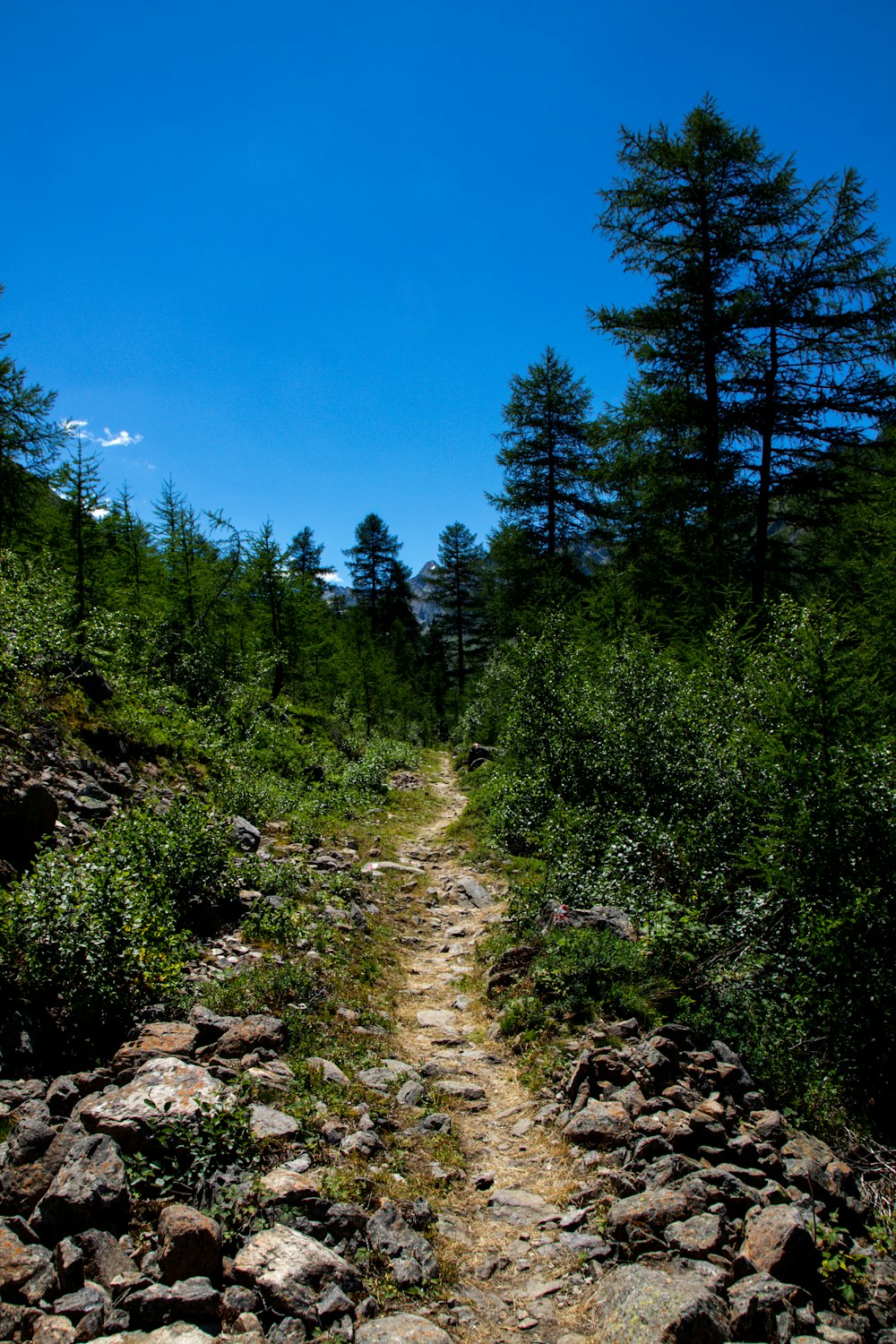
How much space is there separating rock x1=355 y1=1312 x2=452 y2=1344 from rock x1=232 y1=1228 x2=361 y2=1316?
→ 0.23 m

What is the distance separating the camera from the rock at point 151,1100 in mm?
3596

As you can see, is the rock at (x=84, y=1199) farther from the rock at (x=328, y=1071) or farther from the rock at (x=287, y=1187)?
the rock at (x=328, y=1071)

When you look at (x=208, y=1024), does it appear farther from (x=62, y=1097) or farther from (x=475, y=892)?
(x=475, y=892)

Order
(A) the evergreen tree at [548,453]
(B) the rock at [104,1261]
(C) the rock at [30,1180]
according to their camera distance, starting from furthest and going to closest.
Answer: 1. (A) the evergreen tree at [548,453]
2. (C) the rock at [30,1180]
3. (B) the rock at [104,1261]

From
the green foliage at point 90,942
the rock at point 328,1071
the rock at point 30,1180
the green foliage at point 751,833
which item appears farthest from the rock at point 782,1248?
the green foliage at point 90,942

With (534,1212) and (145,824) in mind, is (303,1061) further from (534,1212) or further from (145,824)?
(145,824)

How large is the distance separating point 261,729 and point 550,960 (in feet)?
34.0

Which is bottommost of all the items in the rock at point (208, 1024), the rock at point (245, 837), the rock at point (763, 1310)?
the rock at point (763, 1310)

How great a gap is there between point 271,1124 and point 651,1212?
228cm

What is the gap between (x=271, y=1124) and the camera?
407 centimetres

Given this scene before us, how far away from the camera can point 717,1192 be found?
147 inches

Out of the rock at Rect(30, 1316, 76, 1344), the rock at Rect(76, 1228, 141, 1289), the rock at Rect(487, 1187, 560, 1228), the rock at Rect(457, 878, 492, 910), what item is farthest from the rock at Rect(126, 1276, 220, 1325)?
the rock at Rect(457, 878, 492, 910)

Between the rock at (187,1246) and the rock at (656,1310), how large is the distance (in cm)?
186

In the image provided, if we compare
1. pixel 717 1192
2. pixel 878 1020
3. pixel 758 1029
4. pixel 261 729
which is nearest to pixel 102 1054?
pixel 717 1192
